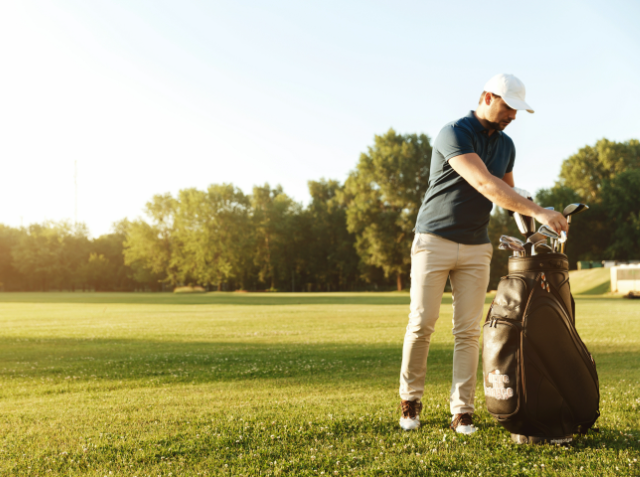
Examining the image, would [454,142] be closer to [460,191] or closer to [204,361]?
[460,191]

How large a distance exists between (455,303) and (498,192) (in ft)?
3.34

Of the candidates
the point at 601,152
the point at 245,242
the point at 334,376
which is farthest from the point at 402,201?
the point at 334,376

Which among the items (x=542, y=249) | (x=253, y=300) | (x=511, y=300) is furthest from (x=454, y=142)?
(x=253, y=300)

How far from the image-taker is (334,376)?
705 centimetres

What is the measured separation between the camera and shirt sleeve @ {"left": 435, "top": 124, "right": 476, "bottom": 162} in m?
3.73

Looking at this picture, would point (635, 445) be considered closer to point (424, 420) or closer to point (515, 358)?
point (515, 358)

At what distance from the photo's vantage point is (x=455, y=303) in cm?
409

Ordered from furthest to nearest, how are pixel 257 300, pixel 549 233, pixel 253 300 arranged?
pixel 253 300 → pixel 257 300 → pixel 549 233

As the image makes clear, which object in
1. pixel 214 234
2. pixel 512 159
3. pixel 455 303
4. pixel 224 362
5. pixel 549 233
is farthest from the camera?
pixel 214 234

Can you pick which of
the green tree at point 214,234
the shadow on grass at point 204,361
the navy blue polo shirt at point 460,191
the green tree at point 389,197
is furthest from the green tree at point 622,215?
the navy blue polo shirt at point 460,191

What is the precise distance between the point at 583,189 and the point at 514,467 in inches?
3029

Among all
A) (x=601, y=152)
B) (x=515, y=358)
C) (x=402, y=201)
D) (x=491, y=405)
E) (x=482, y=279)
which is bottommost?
(x=491, y=405)

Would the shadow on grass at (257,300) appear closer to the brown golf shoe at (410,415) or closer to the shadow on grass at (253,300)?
the shadow on grass at (253,300)

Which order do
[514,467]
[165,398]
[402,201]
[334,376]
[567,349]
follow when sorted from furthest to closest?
[402,201]
[334,376]
[165,398]
[567,349]
[514,467]
